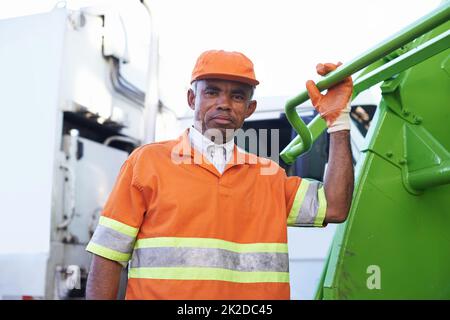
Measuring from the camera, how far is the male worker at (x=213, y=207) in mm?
1453

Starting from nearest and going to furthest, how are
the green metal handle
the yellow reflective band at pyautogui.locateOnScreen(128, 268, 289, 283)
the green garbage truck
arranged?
the green metal handle, the yellow reflective band at pyautogui.locateOnScreen(128, 268, 289, 283), the green garbage truck

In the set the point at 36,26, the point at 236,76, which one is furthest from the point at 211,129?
the point at 36,26

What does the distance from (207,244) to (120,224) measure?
0.24m

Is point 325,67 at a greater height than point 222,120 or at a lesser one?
greater

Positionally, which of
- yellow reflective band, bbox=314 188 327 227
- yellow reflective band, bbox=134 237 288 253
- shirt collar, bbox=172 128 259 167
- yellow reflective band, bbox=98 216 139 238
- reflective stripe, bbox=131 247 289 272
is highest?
Result: shirt collar, bbox=172 128 259 167

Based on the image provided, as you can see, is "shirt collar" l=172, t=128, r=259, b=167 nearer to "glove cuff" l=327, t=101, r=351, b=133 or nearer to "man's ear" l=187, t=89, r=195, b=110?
"man's ear" l=187, t=89, r=195, b=110

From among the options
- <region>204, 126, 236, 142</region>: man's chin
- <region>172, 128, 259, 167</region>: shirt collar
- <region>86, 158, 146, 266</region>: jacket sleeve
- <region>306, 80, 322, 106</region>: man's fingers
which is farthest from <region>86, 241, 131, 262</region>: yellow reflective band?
<region>306, 80, 322, 106</region>: man's fingers

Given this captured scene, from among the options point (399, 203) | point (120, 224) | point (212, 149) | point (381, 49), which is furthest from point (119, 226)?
point (399, 203)

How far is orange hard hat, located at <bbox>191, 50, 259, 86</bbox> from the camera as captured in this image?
1.57 meters

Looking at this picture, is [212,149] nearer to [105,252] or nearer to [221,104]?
[221,104]

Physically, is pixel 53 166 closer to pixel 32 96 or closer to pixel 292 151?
pixel 32 96

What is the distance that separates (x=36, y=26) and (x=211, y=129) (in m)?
2.16

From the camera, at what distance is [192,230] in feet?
4.81

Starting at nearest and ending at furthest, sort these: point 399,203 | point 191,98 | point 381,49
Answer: point 381,49
point 191,98
point 399,203
